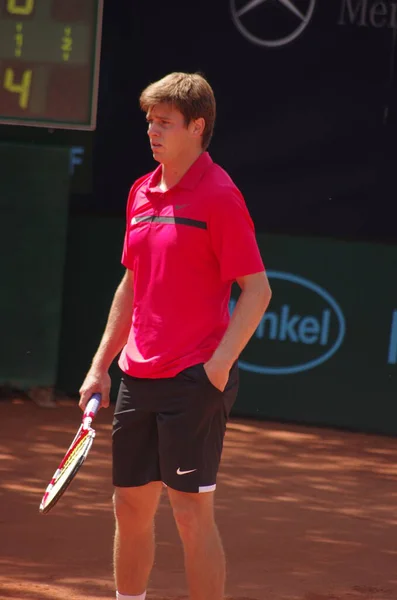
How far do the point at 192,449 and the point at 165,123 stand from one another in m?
0.96

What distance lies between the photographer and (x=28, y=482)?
6355mm

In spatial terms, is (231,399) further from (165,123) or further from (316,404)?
(316,404)

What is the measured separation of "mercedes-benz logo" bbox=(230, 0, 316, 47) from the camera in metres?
8.37

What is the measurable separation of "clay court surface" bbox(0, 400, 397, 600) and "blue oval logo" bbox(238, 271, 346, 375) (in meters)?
0.41

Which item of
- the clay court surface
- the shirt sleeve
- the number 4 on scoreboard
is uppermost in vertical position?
the shirt sleeve

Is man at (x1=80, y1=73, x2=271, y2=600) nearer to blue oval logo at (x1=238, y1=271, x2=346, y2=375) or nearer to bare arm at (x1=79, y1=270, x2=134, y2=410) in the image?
bare arm at (x1=79, y1=270, x2=134, y2=410)

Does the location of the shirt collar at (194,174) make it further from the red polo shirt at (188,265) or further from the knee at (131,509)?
the knee at (131,509)

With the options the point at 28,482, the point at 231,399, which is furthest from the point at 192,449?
the point at 28,482

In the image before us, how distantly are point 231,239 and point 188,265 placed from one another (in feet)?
0.49

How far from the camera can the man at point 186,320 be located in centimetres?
348

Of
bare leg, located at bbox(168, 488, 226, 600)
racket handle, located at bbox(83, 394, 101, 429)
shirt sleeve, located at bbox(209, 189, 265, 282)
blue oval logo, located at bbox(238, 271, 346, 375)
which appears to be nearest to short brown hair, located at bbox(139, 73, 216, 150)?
shirt sleeve, located at bbox(209, 189, 265, 282)

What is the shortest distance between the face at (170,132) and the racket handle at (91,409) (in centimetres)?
76

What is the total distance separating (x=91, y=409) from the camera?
12.0ft

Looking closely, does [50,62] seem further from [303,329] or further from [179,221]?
[179,221]
